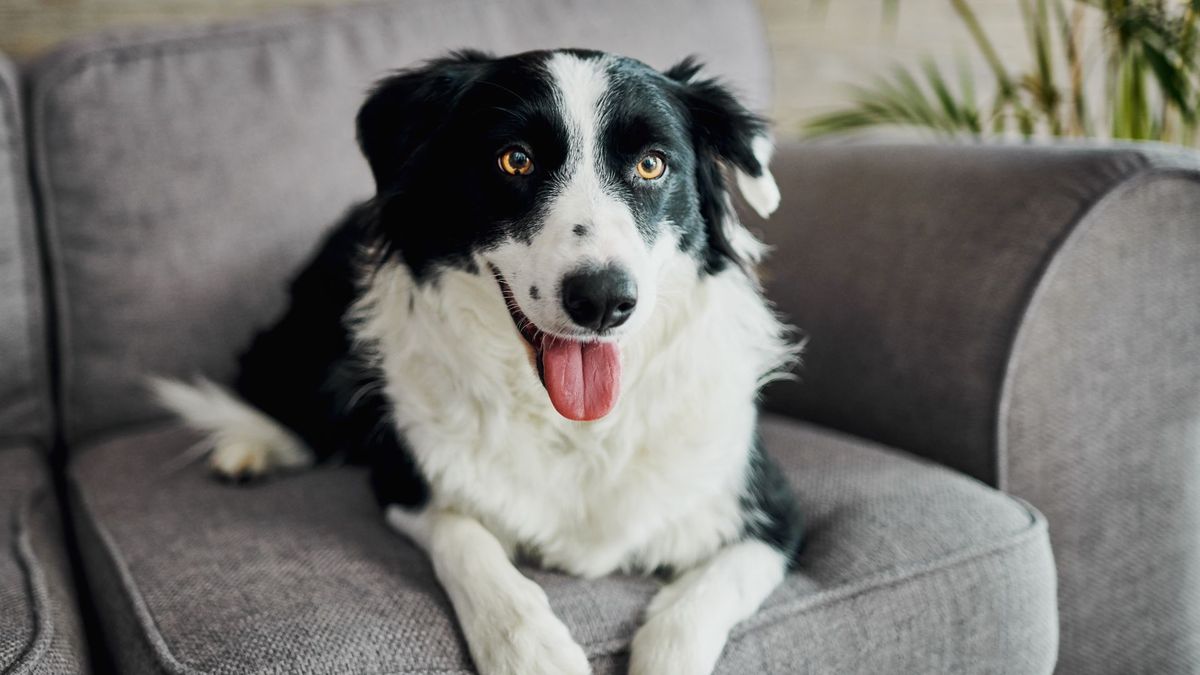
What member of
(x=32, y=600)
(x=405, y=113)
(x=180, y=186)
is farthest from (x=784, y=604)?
(x=180, y=186)

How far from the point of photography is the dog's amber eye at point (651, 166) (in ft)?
3.92

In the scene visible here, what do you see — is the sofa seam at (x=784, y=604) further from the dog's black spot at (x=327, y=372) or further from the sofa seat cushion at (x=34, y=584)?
the dog's black spot at (x=327, y=372)

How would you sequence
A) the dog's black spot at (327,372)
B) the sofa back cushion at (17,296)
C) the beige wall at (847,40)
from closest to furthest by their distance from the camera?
1. the dog's black spot at (327,372)
2. the sofa back cushion at (17,296)
3. the beige wall at (847,40)

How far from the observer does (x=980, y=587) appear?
118 cm

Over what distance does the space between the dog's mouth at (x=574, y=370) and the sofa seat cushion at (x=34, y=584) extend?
656 millimetres

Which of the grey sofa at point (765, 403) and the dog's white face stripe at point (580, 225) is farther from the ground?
the dog's white face stripe at point (580, 225)

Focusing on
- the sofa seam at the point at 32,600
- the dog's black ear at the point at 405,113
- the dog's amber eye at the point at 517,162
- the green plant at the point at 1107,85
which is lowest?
the sofa seam at the point at 32,600

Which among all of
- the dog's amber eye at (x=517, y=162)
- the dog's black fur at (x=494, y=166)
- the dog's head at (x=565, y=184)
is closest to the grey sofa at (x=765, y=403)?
the dog's black fur at (x=494, y=166)

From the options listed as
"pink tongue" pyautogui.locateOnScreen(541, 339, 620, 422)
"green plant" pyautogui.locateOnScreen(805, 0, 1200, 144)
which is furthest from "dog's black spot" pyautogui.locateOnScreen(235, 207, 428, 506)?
"green plant" pyautogui.locateOnScreen(805, 0, 1200, 144)

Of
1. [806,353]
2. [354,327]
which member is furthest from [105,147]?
[806,353]

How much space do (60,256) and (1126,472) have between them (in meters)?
1.99

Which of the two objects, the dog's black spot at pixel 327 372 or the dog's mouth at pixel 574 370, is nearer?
the dog's mouth at pixel 574 370

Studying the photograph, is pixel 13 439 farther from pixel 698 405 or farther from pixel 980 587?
pixel 980 587

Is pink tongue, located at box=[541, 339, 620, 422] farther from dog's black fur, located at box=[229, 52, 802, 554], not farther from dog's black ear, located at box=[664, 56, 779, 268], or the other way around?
dog's black ear, located at box=[664, 56, 779, 268]
